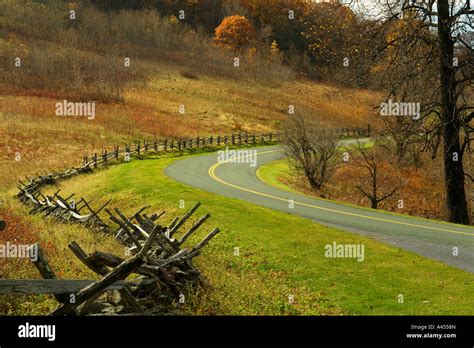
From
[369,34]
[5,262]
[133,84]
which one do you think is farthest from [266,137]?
[5,262]

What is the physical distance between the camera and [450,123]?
21969mm

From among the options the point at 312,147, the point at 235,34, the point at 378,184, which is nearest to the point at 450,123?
the point at 378,184

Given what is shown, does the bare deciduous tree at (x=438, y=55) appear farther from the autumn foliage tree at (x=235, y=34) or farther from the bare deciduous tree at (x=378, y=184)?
the autumn foliage tree at (x=235, y=34)

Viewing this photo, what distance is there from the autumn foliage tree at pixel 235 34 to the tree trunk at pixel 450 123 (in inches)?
3932

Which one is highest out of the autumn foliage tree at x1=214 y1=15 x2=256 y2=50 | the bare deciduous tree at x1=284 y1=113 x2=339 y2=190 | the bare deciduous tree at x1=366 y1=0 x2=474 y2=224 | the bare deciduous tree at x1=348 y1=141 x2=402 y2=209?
the autumn foliage tree at x1=214 y1=15 x2=256 y2=50

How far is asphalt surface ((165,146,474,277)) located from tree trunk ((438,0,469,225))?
1.76 meters

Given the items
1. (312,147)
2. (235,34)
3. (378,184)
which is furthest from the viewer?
(235,34)

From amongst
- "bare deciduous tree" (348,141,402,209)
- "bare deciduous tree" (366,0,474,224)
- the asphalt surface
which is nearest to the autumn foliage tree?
the asphalt surface

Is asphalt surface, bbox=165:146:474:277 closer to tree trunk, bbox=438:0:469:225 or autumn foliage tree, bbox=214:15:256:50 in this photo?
tree trunk, bbox=438:0:469:225

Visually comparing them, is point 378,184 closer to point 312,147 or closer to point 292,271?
point 312,147

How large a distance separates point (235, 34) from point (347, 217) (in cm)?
10098

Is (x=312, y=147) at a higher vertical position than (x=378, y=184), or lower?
higher

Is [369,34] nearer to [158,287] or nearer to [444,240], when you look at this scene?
[444,240]

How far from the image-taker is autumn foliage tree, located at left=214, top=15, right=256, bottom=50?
11769 cm
